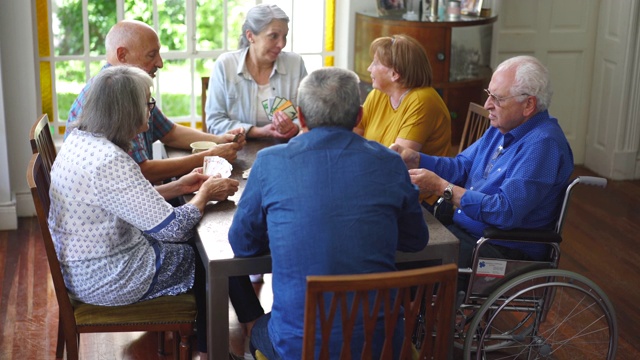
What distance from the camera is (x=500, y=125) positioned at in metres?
3.10

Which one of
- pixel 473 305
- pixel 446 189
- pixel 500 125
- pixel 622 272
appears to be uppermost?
pixel 500 125

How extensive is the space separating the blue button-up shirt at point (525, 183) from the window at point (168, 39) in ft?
7.86

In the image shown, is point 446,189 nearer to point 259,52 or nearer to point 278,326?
point 278,326

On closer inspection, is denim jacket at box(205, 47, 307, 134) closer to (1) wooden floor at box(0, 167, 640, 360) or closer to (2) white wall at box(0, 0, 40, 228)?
(1) wooden floor at box(0, 167, 640, 360)

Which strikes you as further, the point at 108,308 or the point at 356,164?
the point at 108,308

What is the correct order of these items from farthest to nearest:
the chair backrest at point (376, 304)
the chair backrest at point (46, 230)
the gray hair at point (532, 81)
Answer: the gray hair at point (532, 81) → the chair backrest at point (46, 230) → the chair backrest at point (376, 304)

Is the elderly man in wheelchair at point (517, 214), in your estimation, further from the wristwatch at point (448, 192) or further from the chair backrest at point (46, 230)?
the chair backrest at point (46, 230)

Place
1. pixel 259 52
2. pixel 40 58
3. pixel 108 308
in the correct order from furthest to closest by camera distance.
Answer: pixel 40 58, pixel 259 52, pixel 108 308

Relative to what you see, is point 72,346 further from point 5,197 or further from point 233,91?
point 5,197

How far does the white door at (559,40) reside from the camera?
5.68m

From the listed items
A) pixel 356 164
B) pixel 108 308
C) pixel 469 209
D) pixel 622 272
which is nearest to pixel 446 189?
pixel 469 209

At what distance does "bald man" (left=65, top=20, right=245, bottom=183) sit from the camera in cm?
325

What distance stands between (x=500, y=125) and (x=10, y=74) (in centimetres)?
272

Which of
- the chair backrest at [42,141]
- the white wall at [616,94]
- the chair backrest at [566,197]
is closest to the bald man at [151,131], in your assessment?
the chair backrest at [42,141]
